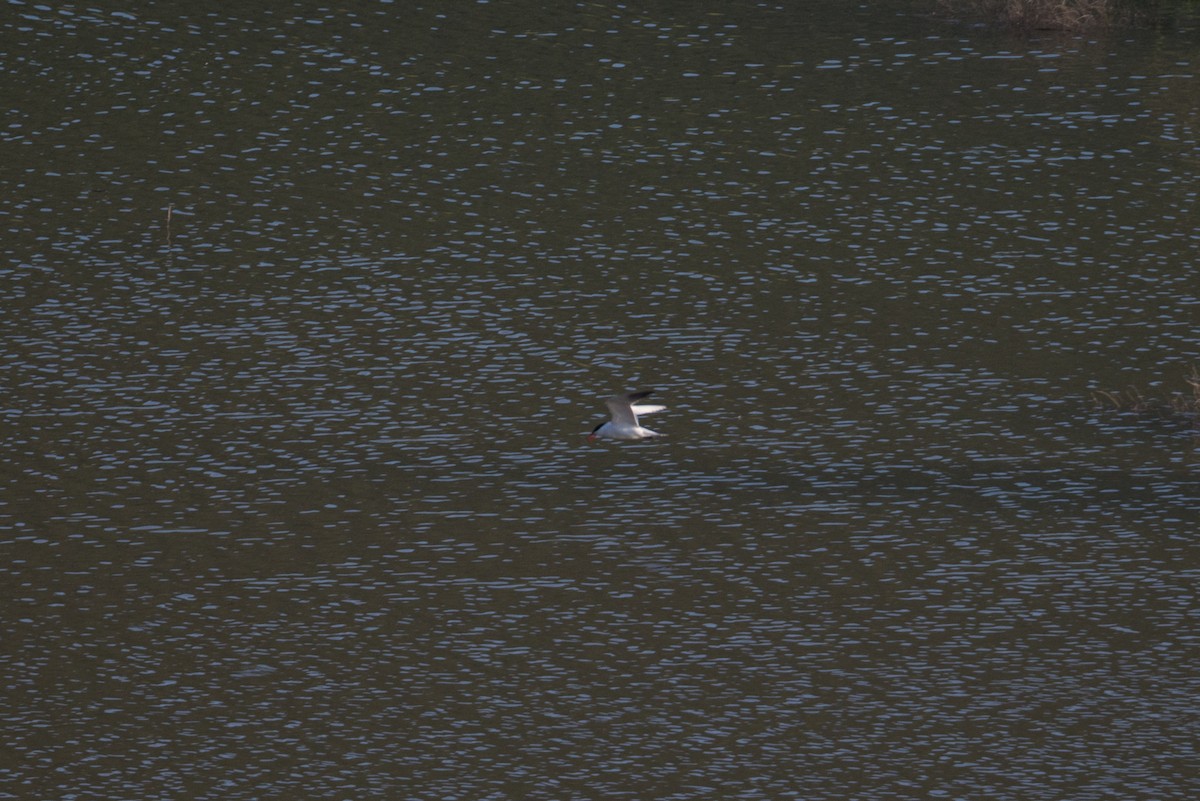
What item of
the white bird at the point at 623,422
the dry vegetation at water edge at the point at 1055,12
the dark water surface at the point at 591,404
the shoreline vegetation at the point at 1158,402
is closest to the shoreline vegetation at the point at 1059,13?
the dry vegetation at water edge at the point at 1055,12

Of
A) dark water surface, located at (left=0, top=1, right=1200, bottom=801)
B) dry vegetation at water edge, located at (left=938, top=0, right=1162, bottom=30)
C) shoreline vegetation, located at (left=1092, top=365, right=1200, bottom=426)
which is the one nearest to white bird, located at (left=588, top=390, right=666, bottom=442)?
dark water surface, located at (left=0, top=1, right=1200, bottom=801)

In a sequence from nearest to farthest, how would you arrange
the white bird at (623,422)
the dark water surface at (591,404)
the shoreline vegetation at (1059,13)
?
the dark water surface at (591,404), the white bird at (623,422), the shoreline vegetation at (1059,13)

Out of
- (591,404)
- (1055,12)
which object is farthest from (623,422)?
(1055,12)

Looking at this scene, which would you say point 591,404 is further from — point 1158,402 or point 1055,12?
point 1055,12

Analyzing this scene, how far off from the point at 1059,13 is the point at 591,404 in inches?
1214

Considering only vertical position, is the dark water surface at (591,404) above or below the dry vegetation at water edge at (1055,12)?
below

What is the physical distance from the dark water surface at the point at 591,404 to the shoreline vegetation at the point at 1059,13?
1.18 metres

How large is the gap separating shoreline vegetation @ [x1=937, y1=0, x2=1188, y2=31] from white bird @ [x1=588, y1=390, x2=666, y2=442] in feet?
108

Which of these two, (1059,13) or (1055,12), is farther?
(1059,13)

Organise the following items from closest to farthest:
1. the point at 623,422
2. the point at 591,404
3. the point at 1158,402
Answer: the point at 623,422 < the point at 1158,402 < the point at 591,404

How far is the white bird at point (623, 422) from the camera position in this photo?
141 feet

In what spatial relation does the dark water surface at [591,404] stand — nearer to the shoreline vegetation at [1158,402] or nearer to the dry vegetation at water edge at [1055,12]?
the shoreline vegetation at [1158,402]

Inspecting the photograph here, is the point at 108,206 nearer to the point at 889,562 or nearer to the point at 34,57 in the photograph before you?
the point at 34,57

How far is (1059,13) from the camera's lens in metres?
71.0
